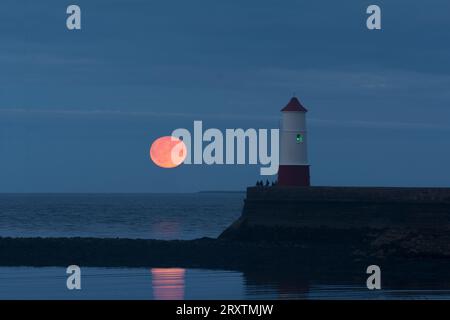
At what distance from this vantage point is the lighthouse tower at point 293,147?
4197cm

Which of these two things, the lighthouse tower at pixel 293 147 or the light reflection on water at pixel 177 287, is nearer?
the light reflection on water at pixel 177 287

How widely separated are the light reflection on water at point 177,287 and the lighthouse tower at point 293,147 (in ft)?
25.6

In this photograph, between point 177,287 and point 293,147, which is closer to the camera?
point 177,287

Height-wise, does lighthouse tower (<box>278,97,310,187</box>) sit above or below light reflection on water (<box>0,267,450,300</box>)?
above

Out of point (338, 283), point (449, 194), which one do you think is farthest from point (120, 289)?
point (449, 194)

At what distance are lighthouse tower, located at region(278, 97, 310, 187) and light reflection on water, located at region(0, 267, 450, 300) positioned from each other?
7.79 metres

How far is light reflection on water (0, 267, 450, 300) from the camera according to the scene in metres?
29.1

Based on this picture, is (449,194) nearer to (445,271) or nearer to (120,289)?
(445,271)

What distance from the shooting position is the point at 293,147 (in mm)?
41906

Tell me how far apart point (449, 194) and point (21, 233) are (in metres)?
30.3

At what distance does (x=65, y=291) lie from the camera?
30156 mm

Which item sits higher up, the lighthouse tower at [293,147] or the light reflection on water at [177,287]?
the lighthouse tower at [293,147]

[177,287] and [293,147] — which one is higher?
[293,147]

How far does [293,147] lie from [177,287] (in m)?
12.1
